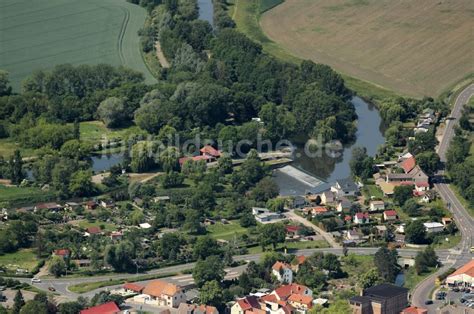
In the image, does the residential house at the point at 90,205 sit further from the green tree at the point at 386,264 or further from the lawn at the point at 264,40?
the lawn at the point at 264,40

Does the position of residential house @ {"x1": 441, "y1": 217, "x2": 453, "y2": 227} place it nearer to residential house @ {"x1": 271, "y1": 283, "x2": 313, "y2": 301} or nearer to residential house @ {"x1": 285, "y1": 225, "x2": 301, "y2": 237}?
residential house @ {"x1": 285, "y1": 225, "x2": 301, "y2": 237}

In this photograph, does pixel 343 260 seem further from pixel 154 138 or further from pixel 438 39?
pixel 438 39

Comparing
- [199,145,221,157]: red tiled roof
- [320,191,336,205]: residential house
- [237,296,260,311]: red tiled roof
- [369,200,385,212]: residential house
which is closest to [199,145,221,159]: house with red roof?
[199,145,221,157]: red tiled roof

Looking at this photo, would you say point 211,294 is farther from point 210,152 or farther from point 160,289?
Result: point 210,152

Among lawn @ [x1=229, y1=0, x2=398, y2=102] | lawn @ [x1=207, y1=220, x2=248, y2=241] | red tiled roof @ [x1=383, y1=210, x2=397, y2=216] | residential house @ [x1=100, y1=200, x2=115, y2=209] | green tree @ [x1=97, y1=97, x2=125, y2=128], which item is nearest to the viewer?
lawn @ [x1=207, y1=220, x2=248, y2=241]

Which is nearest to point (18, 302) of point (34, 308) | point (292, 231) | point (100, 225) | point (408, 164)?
point (34, 308)
